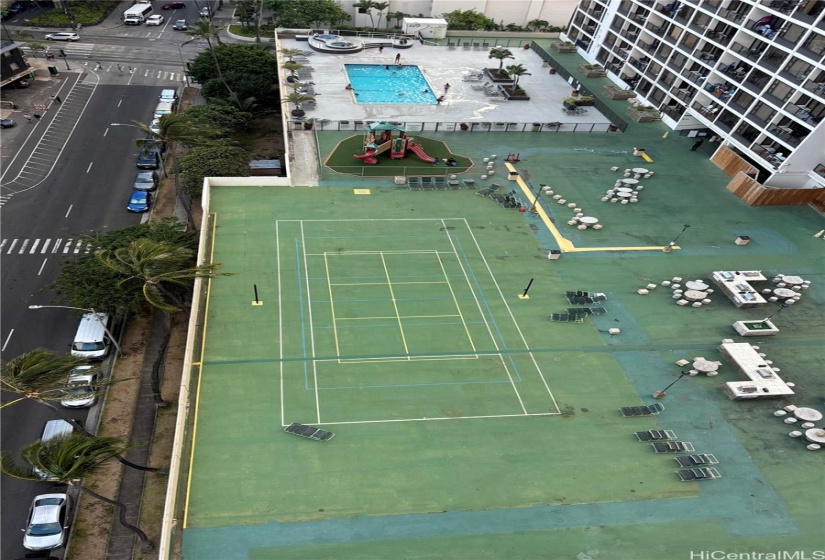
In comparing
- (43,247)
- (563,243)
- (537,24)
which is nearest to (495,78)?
(537,24)

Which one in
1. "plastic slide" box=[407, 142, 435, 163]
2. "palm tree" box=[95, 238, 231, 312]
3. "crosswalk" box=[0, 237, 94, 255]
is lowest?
"crosswalk" box=[0, 237, 94, 255]

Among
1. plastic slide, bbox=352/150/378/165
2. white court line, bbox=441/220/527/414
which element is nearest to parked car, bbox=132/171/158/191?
plastic slide, bbox=352/150/378/165

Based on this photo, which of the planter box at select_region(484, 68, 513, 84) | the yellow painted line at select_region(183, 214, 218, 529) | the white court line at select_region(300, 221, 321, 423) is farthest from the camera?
the planter box at select_region(484, 68, 513, 84)

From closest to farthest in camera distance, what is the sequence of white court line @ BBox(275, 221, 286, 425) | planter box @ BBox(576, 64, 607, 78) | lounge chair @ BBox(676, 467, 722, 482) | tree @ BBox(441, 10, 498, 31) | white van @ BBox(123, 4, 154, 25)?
lounge chair @ BBox(676, 467, 722, 482) → white court line @ BBox(275, 221, 286, 425) → planter box @ BBox(576, 64, 607, 78) → tree @ BBox(441, 10, 498, 31) → white van @ BBox(123, 4, 154, 25)

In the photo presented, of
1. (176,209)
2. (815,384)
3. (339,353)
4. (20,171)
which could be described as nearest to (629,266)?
(815,384)

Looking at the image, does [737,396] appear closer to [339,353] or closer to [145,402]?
[339,353]

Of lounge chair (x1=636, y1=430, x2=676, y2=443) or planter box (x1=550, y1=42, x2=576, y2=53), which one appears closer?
lounge chair (x1=636, y1=430, x2=676, y2=443)

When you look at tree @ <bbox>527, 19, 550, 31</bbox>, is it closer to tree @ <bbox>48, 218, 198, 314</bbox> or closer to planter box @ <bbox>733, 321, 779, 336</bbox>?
planter box @ <bbox>733, 321, 779, 336</bbox>
